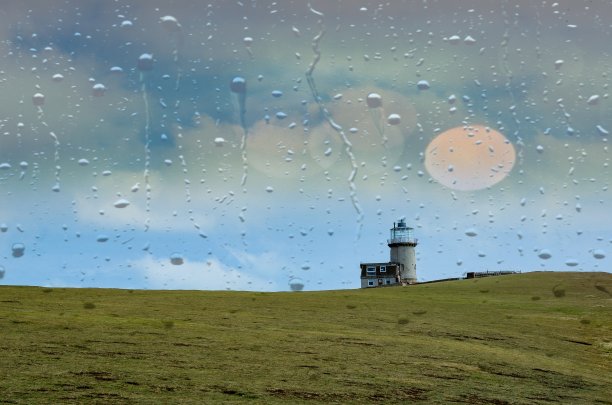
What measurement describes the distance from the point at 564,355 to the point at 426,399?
15748 millimetres

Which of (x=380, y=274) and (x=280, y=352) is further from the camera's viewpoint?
(x=380, y=274)

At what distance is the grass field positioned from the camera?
18.8 metres

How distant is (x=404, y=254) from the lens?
10969 cm

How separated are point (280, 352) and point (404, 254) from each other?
86177 mm

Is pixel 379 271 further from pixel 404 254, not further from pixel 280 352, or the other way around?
pixel 280 352

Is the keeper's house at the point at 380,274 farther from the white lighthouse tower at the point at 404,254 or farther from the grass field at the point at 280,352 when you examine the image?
the grass field at the point at 280,352

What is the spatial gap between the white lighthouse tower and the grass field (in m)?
60.4

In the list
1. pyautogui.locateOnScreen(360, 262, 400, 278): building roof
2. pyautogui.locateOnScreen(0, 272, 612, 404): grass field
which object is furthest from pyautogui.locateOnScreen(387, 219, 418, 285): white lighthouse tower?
pyautogui.locateOnScreen(0, 272, 612, 404): grass field

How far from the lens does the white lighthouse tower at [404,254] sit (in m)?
109

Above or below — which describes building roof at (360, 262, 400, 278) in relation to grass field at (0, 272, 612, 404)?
above

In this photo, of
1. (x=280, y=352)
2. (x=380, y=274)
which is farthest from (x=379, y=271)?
(x=280, y=352)

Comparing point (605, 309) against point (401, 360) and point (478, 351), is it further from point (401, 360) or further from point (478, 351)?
point (401, 360)

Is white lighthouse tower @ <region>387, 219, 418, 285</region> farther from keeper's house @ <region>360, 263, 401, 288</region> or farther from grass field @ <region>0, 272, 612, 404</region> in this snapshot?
grass field @ <region>0, 272, 612, 404</region>

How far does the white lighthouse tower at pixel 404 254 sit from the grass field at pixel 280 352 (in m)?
60.4
